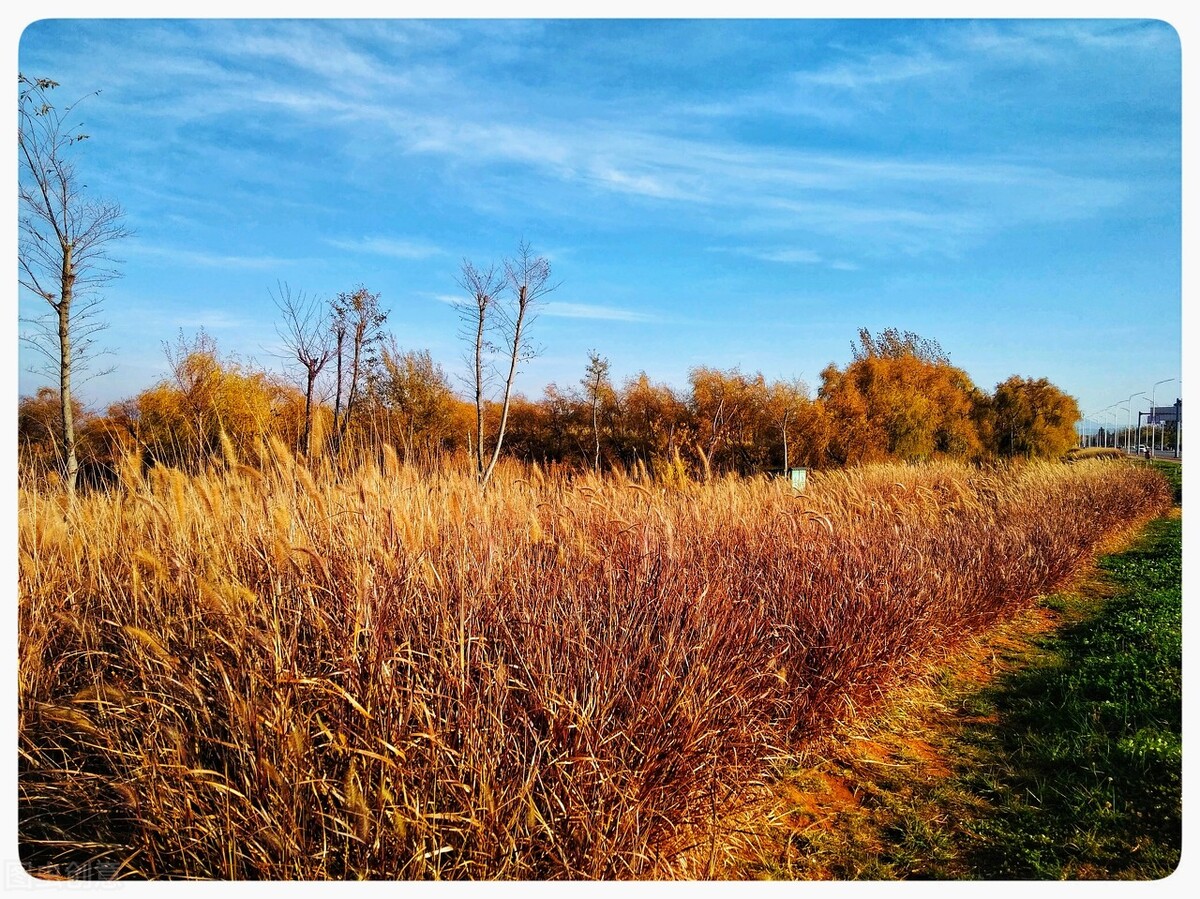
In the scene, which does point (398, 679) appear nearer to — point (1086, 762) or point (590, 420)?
point (1086, 762)

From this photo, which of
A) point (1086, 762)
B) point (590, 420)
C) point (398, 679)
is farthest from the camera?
point (590, 420)

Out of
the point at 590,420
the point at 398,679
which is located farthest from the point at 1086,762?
the point at 590,420

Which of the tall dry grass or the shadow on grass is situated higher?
the tall dry grass

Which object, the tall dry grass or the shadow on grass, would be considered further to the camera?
the shadow on grass

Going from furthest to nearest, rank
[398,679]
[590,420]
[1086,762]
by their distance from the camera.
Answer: [590,420], [1086,762], [398,679]

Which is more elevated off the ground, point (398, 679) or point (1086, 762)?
point (398, 679)

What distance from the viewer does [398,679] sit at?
6.22 ft

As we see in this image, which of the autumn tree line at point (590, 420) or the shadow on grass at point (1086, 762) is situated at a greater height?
the autumn tree line at point (590, 420)

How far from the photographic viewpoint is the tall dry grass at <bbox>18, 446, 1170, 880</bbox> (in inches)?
68.7

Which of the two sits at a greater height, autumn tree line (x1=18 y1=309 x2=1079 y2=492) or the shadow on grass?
autumn tree line (x1=18 y1=309 x2=1079 y2=492)

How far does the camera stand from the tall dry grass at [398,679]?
175cm

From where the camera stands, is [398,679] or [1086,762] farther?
[1086,762]

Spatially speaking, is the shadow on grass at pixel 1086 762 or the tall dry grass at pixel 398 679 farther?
the shadow on grass at pixel 1086 762

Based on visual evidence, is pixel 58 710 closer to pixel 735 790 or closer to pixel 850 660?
pixel 735 790
